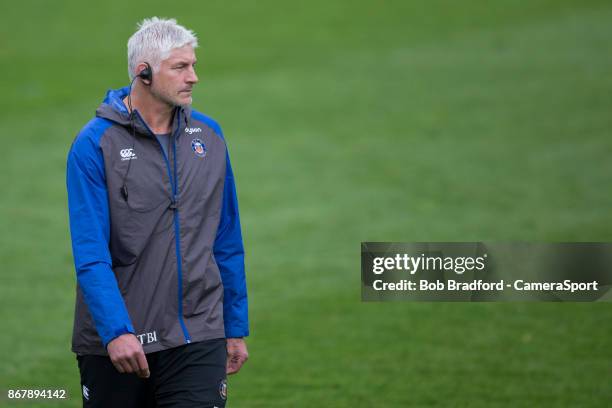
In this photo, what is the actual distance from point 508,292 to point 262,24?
62.1 ft

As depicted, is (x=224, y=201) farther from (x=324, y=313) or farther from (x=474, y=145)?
(x=474, y=145)

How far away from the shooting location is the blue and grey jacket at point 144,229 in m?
4.47

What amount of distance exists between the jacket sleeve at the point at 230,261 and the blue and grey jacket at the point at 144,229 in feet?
0.51

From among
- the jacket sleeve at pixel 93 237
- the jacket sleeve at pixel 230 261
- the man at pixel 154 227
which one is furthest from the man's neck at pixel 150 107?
the jacket sleeve at pixel 230 261

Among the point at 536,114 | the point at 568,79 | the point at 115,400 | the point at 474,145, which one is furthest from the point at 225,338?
the point at 568,79

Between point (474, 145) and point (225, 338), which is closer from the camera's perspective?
point (225, 338)

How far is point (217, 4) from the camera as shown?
30609mm

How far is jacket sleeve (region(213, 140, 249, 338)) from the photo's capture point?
5.04m

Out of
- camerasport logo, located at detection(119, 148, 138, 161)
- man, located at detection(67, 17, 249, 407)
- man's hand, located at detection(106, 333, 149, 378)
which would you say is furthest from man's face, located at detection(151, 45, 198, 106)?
man's hand, located at detection(106, 333, 149, 378)

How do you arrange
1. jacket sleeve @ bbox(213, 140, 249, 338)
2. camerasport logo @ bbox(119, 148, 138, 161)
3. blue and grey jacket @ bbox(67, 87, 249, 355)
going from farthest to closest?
jacket sleeve @ bbox(213, 140, 249, 338), camerasport logo @ bbox(119, 148, 138, 161), blue and grey jacket @ bbox(67, 87, 249, 355)

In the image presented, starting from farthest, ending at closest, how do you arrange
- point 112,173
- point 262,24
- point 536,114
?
1. point 262,24
2. point 536,114
3. point 112,173

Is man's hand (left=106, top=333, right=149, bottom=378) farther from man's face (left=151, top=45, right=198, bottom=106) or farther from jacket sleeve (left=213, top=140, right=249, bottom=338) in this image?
man's face (left=151, top=45, right=198, bottom=106)

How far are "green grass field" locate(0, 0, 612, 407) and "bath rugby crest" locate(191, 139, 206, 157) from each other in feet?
13.3

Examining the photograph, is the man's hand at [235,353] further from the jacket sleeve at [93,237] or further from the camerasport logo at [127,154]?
the camerasport logo at [127,154]
